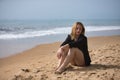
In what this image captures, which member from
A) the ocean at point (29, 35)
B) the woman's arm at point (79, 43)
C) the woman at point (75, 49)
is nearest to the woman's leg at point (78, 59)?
the woman at point (75, 49)

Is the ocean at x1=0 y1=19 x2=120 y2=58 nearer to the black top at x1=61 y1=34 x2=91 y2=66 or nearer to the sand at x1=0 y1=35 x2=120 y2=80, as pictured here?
the sand at x1=0 y1=35 x2=120 y2=80

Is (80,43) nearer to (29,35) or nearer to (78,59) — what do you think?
(78,59)

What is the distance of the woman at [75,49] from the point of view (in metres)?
5.04

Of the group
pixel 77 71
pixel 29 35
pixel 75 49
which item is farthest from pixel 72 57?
pixel 29 35

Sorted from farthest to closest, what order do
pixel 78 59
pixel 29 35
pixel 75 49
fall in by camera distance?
pixel 29 35 < pixel 78 59 < pixel 75 49

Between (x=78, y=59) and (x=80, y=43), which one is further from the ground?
(x=80, y=43)

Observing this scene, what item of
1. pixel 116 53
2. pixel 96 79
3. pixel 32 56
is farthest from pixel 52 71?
pixel 32 56

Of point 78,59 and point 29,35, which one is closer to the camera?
point 78,59

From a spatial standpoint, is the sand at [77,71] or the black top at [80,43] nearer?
the sand at [77,71]

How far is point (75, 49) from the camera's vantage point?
505cm

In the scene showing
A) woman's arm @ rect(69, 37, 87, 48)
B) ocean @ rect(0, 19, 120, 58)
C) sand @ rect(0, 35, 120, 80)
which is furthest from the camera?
ocean @ rect(0, 19, 120, 58)

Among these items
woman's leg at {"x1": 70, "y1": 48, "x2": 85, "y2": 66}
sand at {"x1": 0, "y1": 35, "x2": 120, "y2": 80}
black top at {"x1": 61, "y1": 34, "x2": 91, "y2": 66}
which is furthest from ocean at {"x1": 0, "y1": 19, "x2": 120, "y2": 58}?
black top at {"x1": 61, "y1": 34, "x2": 91, "y2": 66}

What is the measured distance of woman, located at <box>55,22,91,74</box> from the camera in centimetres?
504

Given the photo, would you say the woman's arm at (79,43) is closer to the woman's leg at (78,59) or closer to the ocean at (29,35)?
the woman's leg at (78,59)
